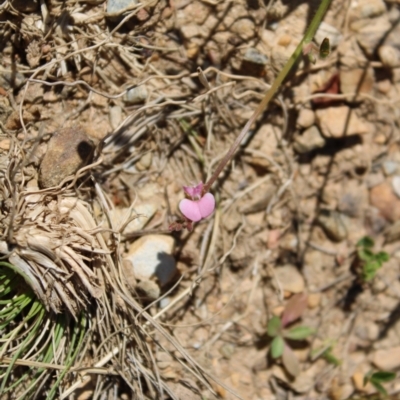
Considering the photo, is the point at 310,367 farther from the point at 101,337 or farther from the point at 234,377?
the point at 101,337

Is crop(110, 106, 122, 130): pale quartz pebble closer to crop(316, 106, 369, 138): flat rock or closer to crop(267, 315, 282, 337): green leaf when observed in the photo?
crop(316, 106, 369, 138): flat rock

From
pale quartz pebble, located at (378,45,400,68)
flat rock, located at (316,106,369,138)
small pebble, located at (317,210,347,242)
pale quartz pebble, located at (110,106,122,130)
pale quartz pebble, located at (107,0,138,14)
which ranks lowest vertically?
small pebble, located at (317,210,347,242)

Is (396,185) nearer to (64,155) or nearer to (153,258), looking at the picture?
(153,258)

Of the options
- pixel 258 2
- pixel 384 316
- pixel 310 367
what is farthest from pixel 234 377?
pixel 258 2

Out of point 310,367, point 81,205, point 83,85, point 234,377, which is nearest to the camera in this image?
point 81,205

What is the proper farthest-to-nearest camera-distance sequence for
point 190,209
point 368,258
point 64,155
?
1. point 368,258
2. point 64,155
3. point 190,209

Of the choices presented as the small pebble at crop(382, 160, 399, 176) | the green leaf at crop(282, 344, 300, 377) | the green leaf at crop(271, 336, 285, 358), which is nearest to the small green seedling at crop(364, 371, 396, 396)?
the green leaf at crop(282, 344, 300, 377)

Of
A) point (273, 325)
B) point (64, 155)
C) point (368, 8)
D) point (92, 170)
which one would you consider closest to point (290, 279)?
point (273, 325)
